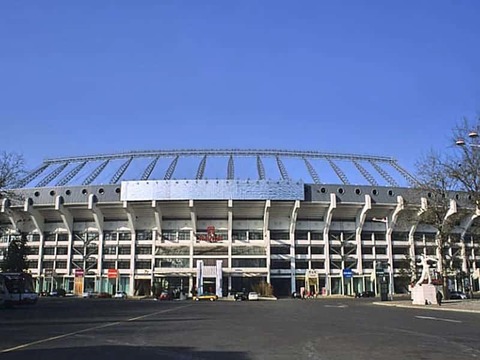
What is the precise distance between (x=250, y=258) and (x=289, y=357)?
65619mm

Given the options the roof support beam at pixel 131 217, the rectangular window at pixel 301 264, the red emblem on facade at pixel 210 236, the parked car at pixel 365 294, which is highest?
the roof support beam at pixel 131 217

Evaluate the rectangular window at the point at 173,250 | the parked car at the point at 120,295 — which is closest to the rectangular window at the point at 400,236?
the rectangular window at the point at 173,250

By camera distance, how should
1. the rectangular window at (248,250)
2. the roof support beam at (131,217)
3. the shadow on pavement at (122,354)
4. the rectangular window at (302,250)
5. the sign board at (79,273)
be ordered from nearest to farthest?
the shadow on pavement at (122,354), the roof support beam at (131,217), the rectangular window at (248,250), the rectangular window at (302,250), the sign board at (79,273)

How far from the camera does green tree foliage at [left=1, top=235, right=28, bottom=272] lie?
6732 centimetres

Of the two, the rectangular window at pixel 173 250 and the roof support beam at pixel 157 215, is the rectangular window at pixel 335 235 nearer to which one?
the rectangular window at pixel 173 250

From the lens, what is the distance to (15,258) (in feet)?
223

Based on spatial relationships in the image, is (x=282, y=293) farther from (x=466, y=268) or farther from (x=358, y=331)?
(x=358, y=331)

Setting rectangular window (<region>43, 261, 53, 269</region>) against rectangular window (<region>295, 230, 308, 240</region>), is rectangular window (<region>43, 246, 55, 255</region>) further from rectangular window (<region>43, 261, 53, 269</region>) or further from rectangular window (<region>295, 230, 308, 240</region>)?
rectangular window (<region>295, 230, 308, 240</region>)

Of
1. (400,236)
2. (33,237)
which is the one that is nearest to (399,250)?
(400,236)

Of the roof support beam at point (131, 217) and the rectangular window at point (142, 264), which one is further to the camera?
the rectangular window at point (142, 264)

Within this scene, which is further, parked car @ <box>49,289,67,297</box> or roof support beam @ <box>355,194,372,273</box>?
roof support beam @ <box>355,194,372,273</box>

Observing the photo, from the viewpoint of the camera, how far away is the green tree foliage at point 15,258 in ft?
221

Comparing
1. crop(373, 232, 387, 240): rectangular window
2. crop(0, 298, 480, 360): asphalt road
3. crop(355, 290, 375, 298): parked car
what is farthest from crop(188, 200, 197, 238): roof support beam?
crop(0, 298, 480, 360): asphalt road

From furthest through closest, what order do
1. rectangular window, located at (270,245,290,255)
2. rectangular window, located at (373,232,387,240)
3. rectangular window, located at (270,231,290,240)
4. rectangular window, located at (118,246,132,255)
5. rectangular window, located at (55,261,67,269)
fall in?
rectangular window, located at (373,232,387,240), rectangular window, located at (55,261,67,269), rectangular window, located at (118,246,132,255), rectangular window, located at (270,231,290,240), rectangular window, located at (270,245,290,255)
